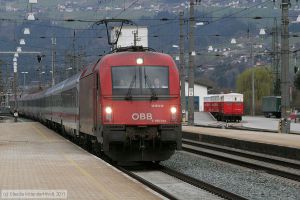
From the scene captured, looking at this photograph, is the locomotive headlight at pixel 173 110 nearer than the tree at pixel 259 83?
Yes

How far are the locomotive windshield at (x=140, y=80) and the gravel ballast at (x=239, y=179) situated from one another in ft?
7.70

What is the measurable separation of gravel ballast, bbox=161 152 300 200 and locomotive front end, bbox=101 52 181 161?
126 cm

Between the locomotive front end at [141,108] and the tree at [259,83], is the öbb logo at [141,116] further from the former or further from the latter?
the tree at [259,83]

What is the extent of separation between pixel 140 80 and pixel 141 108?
2.69ft

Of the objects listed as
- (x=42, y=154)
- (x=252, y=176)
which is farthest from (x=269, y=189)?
(x=42, y=154)

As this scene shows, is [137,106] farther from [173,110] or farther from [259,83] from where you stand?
[259,83]

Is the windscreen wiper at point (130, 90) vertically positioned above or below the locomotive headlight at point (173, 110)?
above

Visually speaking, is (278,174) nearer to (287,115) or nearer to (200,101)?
(287,115)

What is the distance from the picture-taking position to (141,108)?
16375 millimetres

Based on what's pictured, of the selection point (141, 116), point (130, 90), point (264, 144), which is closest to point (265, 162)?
point (264, 144)

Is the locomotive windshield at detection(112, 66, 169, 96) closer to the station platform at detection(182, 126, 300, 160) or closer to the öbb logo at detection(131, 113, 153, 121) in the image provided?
the öbb logo at detection(131, 113, 153, 121)

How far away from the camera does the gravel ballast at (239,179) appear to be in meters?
12.8

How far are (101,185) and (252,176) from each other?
4845mm

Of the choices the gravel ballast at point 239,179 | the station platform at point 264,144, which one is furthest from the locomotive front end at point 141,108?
the station platform at point 264,144
